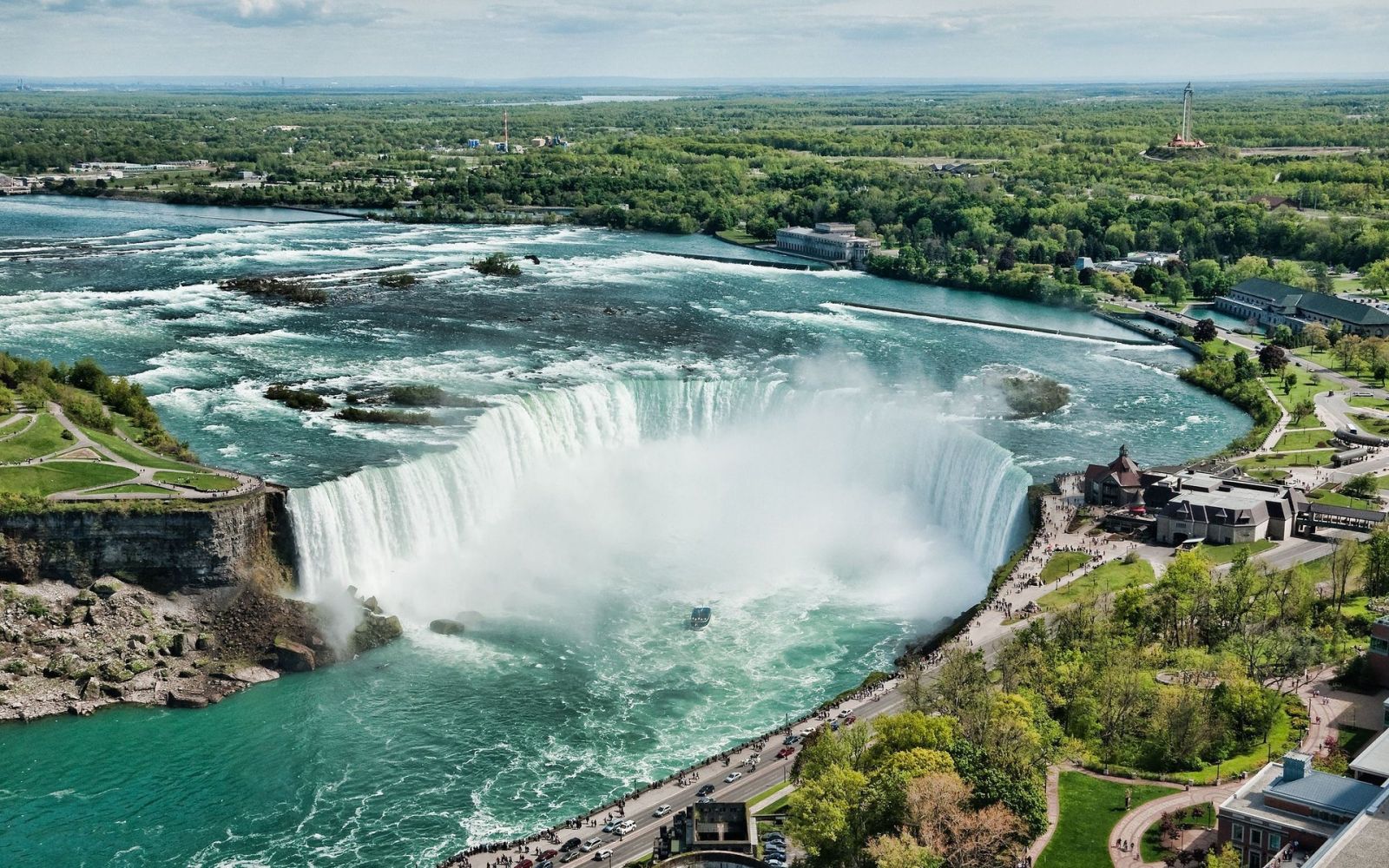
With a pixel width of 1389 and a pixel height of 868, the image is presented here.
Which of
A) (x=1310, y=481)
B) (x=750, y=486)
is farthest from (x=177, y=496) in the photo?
(x=1310, y=481)

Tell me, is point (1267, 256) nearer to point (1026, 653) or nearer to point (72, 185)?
point (1026, 653)

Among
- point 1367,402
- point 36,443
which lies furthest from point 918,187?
point 36,443

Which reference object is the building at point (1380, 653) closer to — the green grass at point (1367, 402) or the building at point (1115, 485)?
the building at point (1115, 485)

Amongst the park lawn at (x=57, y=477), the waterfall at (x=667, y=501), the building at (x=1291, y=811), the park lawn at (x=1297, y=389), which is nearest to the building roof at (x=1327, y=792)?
the building at (x=1291, y=811)

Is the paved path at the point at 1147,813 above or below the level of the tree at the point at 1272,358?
below

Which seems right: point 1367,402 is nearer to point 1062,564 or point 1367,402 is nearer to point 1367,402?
point 1367,402

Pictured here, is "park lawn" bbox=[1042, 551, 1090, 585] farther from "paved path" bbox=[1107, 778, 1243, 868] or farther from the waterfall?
"paved path" bbox=[1107, 778, 1243, 868]

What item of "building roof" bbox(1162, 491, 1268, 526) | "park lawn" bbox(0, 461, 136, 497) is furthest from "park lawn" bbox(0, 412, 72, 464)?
"building roof" bbox(1162, 491, 1268, 526)
